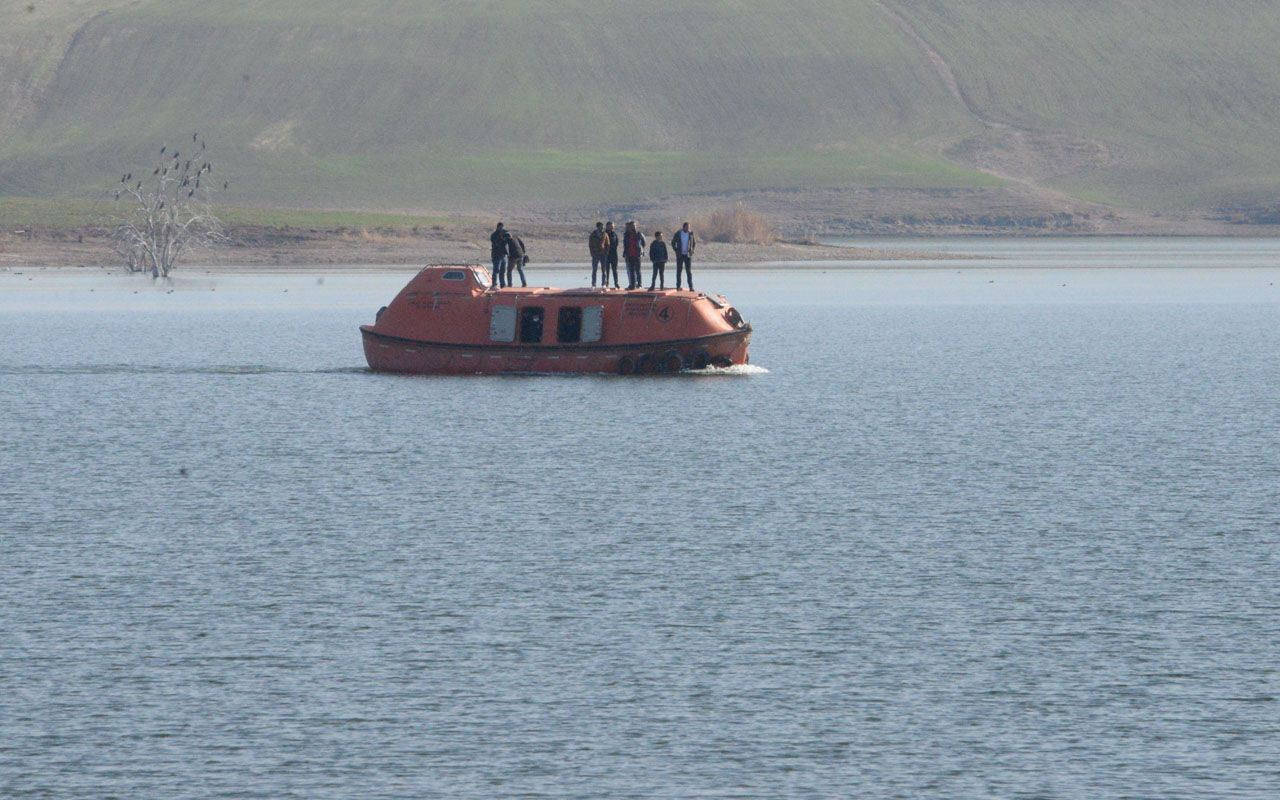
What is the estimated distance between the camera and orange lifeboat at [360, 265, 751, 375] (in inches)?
2306

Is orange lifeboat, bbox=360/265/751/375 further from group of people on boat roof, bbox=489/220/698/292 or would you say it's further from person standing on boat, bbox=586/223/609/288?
person standing on boat, bbox=586/223/609/288

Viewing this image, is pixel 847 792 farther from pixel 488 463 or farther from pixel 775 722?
pixel 488 463

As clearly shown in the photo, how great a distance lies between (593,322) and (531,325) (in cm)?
186

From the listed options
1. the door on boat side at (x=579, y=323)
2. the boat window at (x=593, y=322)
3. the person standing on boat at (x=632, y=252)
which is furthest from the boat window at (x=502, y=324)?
the person standing on boat at (x=632, y=252)

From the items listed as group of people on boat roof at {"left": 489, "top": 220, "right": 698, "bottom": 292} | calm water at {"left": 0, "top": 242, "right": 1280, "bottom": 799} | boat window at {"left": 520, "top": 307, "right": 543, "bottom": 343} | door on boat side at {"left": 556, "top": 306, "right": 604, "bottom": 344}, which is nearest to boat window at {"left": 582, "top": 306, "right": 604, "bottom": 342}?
door on boat side at {"left": 556, "top": 306, "right": 604, "bottom": 344}

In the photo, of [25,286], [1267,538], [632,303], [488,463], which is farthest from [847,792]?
[25,286]

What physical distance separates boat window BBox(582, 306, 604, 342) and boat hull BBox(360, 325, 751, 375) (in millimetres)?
290

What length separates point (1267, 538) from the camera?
33.0m

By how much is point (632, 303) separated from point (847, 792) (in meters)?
39.3

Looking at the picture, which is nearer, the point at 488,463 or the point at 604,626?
the point at 604,626

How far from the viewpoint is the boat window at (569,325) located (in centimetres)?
5869

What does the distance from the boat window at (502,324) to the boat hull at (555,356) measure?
0.85 ft

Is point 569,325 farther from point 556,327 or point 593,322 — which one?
point 593,322

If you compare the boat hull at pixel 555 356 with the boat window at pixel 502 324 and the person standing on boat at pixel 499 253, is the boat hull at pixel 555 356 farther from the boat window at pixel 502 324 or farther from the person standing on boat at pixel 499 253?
the person standing on boat at pixel 499 253
